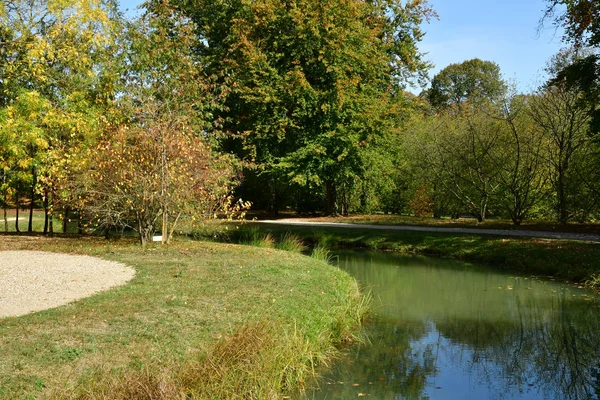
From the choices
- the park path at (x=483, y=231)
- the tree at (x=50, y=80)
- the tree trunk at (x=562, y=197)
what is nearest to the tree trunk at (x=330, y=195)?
the park path at (x=483, y=231)

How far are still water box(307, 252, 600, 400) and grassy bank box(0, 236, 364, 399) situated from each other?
68 cm

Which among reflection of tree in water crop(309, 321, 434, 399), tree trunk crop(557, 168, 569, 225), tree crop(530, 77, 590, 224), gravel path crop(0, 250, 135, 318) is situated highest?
tree crop(530, 77, 590, 224)

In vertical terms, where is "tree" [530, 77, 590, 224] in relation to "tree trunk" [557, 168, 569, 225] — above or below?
above

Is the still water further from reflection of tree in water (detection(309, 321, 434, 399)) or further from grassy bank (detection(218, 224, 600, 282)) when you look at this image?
grassy bank (detection(218, 224, 600, 282))

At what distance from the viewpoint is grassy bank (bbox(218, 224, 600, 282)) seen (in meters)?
15.2

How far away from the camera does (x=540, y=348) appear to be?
29.7 feet

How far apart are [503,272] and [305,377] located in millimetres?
10679

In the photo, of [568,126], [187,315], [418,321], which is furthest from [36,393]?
[568,126]

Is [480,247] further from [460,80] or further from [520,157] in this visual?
[460,80]

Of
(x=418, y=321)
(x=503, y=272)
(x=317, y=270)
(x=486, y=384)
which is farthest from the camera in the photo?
(x=503, y=272)

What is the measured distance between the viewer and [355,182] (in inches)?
1105

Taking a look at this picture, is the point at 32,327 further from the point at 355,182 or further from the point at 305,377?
the point at 355,182

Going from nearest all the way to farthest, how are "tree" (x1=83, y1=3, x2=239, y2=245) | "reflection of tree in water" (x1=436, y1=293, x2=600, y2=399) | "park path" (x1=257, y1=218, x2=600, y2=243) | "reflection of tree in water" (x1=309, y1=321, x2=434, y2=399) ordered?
"reflection of tree in water" (x1=309, y1=321, x2=434, y2=399), "reflection of tree in water" (x1=436, y1=293, x2=600, y2=399), "tree" (x1=83, y1=3, x2=239, y2=245), "park path" (x1=257, y1=218, x2=600, y2=243)

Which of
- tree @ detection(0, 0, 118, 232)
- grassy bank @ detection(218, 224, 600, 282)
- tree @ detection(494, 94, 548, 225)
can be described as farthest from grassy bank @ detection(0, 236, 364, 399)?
tree @ detection(494, 94, 548, 225)
